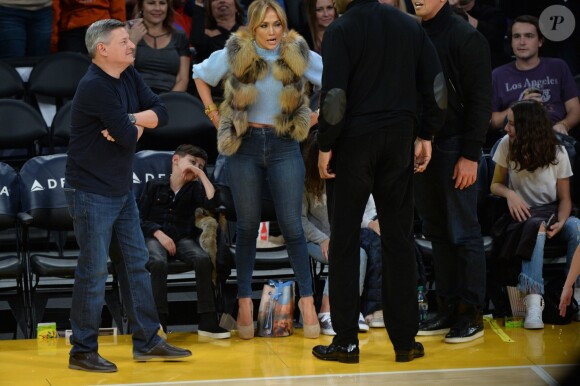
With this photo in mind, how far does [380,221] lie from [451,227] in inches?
27.4

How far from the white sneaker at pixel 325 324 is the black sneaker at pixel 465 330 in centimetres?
70

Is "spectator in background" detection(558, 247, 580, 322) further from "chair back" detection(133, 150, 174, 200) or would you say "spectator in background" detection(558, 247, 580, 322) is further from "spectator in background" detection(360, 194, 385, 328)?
"chair back" detection(133, 150, 174, 200)

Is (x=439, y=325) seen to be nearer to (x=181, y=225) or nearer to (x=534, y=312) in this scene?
(x=534, y=312)

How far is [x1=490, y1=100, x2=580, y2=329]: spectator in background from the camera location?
664cm

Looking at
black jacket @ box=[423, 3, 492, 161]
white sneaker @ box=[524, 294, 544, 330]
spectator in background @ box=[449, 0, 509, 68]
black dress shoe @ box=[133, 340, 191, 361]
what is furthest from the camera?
spectator in background @ box=[449, 0, 509, 68]

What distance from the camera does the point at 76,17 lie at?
Result: 8.42m

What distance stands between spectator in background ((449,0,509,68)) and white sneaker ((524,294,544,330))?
9.87 feet

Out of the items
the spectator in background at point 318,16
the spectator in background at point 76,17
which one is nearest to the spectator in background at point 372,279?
the spectator in background at point 318,16

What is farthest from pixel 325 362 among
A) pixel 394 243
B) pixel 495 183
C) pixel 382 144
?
pixel 495 183

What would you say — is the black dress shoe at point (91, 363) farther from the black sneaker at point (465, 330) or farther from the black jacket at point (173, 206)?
the black sneaker at point (465, 330)

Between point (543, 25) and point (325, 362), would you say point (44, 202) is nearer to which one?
point (325, 362)

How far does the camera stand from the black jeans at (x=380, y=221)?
5.28 meters

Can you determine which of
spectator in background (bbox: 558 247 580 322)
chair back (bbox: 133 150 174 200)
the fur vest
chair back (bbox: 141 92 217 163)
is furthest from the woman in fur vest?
chair back (bbox: 141 92 217 163)

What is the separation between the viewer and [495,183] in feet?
23.1
